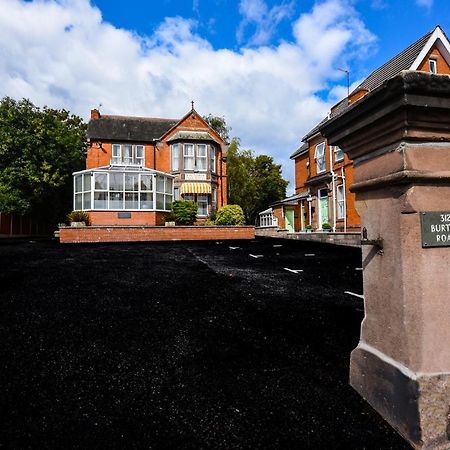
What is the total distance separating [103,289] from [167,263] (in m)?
2.90

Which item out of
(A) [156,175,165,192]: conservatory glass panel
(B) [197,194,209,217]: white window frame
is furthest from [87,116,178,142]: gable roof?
(A) [156,175,165,192]: conservatory glass panel

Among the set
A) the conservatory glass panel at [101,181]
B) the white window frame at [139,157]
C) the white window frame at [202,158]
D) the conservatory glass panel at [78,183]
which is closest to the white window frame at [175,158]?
the white window frame at [202,158]

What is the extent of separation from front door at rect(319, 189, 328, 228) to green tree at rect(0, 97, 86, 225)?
2459 cm

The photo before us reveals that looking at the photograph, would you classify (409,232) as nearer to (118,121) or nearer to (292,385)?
(292,385)

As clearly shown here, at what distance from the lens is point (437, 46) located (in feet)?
55.1

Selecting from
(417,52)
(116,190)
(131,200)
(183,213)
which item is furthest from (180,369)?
(417,52)

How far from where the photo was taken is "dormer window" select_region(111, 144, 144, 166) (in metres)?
28.1

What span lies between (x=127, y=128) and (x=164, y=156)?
4845mm

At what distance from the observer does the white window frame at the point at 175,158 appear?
27156mm

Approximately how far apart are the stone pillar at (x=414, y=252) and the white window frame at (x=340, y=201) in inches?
745

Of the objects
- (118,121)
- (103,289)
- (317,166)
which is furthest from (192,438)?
(118,121)

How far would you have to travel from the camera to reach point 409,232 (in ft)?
7.10

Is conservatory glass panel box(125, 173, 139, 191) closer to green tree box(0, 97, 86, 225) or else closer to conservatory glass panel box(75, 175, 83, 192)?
conservatory glass panel box(75, 175, 83, 192)

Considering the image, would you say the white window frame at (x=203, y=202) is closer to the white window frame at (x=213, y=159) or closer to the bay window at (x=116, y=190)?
the white window frame at (x=213, y=159)
